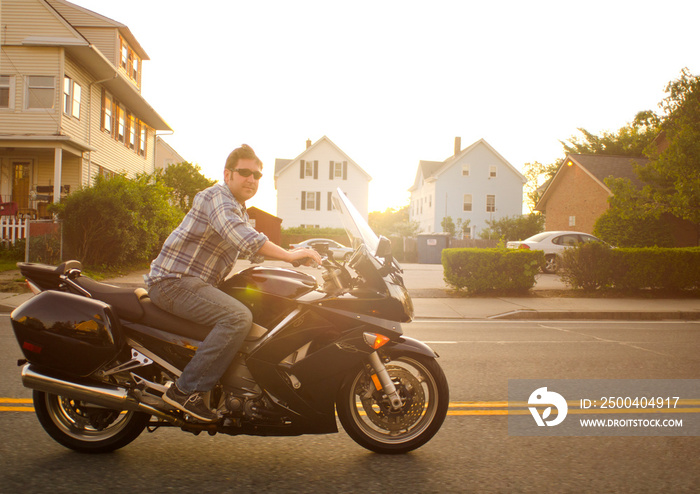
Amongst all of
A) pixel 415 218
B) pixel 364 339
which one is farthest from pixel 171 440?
pixel 415 218

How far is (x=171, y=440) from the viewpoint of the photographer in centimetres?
412

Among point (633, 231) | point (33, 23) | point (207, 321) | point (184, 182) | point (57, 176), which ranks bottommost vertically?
point (207, 321)

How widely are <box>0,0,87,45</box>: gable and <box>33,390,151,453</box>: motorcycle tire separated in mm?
22064

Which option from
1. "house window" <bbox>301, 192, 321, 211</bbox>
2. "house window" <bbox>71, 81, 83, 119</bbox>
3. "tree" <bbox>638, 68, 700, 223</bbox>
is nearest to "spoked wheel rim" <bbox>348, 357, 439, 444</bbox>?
"tree" <bbox>638, 68, 700, 223</bbox>

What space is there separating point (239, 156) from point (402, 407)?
6.45 ft

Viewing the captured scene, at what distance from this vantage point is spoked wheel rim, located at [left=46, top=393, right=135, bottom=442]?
3.78m

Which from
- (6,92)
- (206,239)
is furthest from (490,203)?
(206,239)

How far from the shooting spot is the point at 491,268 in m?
15.1

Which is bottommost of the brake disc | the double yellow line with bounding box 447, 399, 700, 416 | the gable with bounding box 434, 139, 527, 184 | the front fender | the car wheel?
the double yellow line with bounding box 447, 399, 700, 416

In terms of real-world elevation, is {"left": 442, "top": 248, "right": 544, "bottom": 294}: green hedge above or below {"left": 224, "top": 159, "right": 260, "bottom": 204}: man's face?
below

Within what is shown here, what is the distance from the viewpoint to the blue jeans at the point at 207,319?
3494mm

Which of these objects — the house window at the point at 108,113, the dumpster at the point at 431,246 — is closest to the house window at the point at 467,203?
the dumpster at the point at 431,246

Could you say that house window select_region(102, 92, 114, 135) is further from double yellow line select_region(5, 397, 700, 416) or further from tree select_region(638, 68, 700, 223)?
double yellow line select_region(5, 397, 700, 416)

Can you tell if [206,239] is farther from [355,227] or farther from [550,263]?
[550,263]
